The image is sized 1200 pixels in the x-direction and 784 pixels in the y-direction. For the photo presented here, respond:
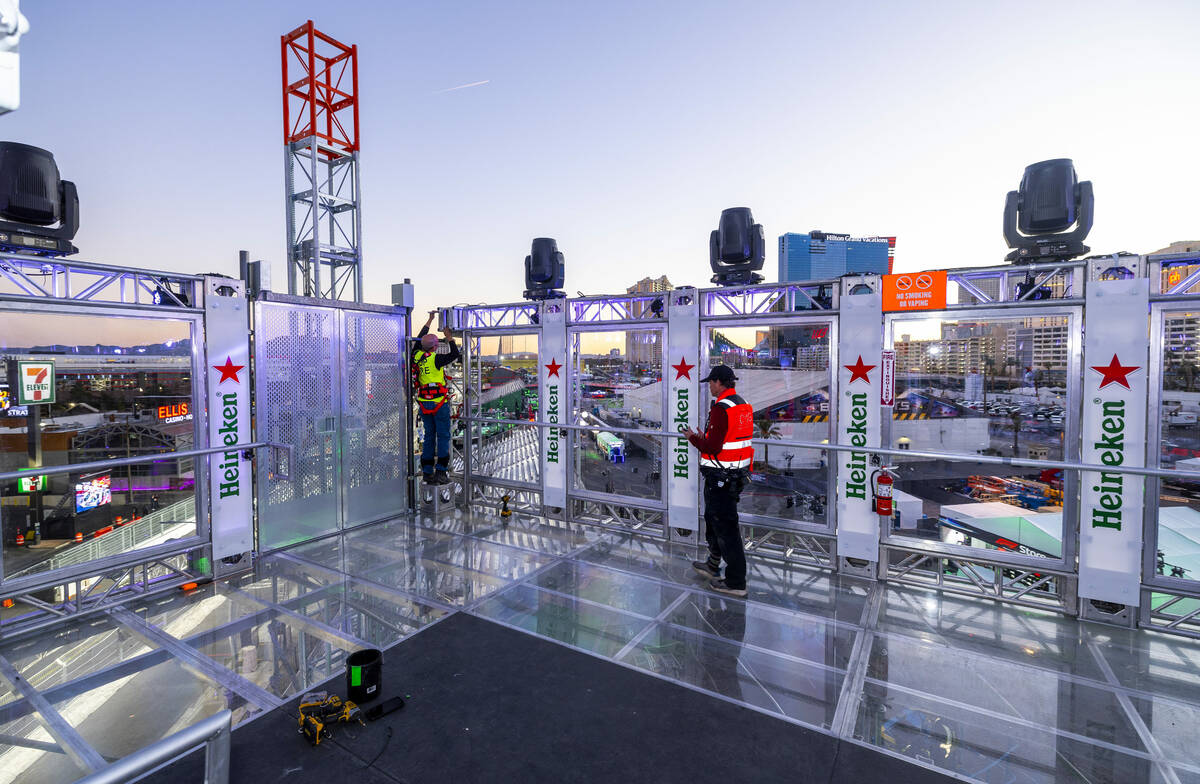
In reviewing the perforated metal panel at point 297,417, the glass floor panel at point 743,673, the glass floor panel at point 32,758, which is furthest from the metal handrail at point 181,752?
the perforated metal panel at point 297,417

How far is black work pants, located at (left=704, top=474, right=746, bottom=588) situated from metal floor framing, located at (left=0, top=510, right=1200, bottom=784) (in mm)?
341

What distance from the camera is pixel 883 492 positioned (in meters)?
6.27

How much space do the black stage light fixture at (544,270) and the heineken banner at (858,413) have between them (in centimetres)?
459

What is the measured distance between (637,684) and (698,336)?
469 cm

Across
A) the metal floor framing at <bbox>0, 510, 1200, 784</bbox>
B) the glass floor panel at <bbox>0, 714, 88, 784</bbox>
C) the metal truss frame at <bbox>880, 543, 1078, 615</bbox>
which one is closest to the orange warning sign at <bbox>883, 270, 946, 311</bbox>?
the metal truss frame at <bbox>880, 543, 1078, 615</bbox>

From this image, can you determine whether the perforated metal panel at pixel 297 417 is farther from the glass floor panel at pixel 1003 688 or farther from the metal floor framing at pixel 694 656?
the glass floor panel at pixel 1003 688

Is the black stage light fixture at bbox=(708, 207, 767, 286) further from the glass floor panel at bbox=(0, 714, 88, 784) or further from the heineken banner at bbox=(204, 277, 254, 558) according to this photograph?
the glass floor panel at bbox=(0, 714, 88, 784)

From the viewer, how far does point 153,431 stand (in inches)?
807

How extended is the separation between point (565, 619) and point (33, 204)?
6.98 m

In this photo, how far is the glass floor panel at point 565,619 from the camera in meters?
5.06

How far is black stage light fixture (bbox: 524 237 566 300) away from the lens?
29.3ft

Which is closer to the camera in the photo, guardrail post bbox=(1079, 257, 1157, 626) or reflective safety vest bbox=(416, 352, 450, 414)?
guardrail post bbox=(1079, 257, 1157, 626)

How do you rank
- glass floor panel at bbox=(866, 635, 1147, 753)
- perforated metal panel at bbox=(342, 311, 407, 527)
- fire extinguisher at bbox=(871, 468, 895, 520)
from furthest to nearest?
1. perforated metal panel at bbox=(342, 311, 407, 527)
2. fire extinguisher at bbox=(871, 468, 895, 520)
3. glass floor panel at bbox=(866, 635, 1147, 753)

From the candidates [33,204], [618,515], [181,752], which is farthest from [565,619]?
[33,204]
